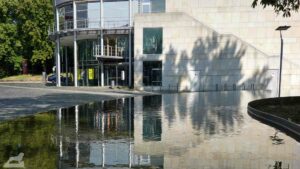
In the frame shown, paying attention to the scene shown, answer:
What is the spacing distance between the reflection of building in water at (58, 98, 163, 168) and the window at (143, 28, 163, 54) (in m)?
23.8

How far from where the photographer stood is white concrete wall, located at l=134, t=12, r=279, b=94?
40.8 metres

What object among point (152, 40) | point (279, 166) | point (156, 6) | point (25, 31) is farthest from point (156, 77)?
point (25, 31)

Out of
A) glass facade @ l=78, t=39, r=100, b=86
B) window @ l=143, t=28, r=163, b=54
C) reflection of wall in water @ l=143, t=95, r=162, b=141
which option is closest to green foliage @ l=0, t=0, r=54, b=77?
glass facade @ l=78, t=39, r=100, b=86

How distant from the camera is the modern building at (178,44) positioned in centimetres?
4109

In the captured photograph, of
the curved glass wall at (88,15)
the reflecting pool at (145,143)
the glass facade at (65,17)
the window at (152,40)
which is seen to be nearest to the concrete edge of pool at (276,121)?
the reflecting pool at (145,143)

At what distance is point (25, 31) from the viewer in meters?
70.2

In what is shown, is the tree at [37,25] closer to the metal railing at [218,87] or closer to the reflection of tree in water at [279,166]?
the metal railing at [218,87]

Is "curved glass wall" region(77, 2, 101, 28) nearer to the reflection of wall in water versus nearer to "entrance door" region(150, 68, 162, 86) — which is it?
"entrance door" region(150, 68, 162, 86)

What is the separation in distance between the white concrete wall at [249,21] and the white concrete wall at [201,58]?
12.4 feet

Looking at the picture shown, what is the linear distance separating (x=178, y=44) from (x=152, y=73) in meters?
4.22

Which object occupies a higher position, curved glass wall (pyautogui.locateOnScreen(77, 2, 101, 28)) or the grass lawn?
curved glass wall (pyautogui.locateOnScreen(77, 2, 101, 28))

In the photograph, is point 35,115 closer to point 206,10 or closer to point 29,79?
point 206,10

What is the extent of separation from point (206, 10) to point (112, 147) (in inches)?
1496

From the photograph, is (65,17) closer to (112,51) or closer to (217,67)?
(112,51)
